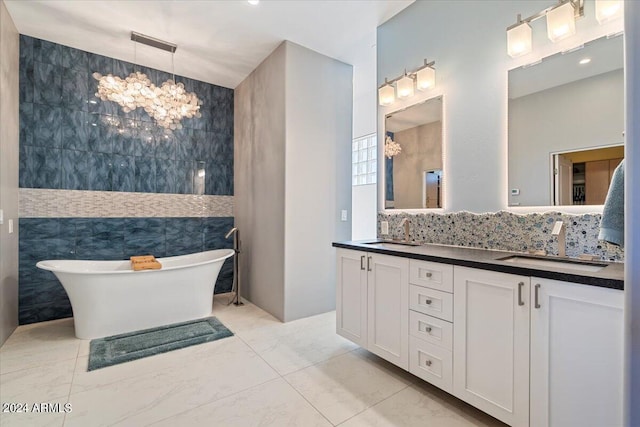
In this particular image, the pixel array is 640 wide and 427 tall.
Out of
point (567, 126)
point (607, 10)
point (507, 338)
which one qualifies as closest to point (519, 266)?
point (507, 338)

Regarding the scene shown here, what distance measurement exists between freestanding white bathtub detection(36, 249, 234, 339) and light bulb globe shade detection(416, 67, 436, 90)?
2.75 metres

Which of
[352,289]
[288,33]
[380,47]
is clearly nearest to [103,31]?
[288,33]

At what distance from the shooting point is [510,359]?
58.5 inches

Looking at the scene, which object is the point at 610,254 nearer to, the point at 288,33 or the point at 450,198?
the point at 450,198

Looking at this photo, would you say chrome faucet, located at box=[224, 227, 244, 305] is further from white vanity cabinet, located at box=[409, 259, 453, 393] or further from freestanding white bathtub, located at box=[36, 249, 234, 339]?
white vanity cabinet, located at box=[409, 259, 453, 393]

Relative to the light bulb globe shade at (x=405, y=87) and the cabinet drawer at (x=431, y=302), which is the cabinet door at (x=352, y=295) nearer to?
the cabinet drawer at (x=431, y=302)

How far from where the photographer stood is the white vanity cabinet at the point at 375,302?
2.05 meters

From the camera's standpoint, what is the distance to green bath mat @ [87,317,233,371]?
2.43 meters

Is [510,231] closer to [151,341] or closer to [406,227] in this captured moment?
[406,227]

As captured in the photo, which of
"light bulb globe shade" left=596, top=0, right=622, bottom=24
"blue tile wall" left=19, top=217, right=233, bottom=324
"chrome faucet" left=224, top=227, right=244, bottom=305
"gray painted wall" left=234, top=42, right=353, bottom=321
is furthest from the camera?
"chrome faucet" left=224, top=227, right=244, bottom=305

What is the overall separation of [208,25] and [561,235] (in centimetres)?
348

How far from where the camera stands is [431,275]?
73.3 inches

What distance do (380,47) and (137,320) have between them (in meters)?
3.71

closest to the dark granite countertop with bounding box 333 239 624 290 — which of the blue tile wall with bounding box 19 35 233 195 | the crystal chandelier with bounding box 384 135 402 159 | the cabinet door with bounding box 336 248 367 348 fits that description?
the cabinet door with bounding box 336 248 367 348
